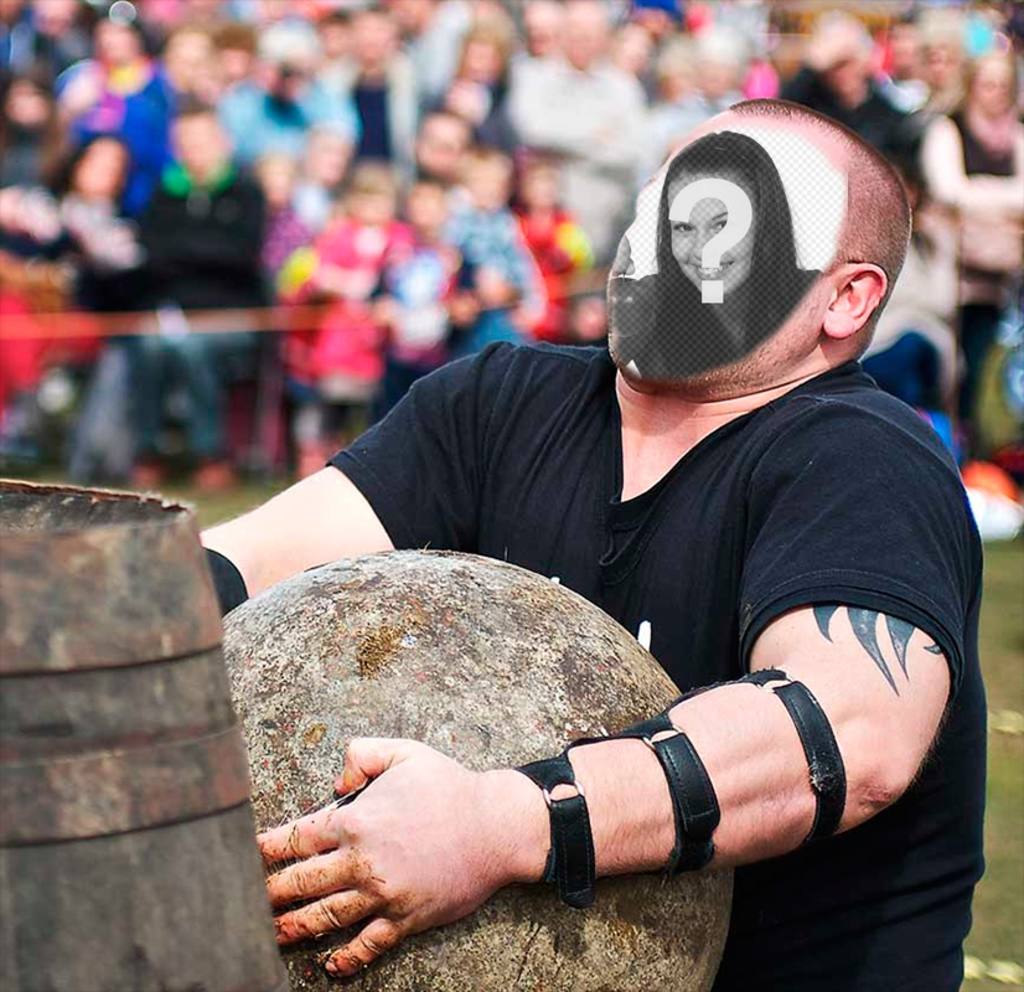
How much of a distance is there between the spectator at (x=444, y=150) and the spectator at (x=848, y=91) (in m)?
2.14

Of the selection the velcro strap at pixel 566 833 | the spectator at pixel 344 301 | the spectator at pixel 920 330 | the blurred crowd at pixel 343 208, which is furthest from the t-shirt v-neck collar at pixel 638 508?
the spectator at pixel 344 301

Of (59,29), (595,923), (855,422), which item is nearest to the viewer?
(595,923)

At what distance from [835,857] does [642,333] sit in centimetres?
91

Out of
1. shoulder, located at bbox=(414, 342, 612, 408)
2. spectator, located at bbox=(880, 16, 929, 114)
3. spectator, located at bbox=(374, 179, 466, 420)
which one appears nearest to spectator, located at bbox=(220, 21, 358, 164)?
spectator, located at bbox=(374, 179, 466, 420)

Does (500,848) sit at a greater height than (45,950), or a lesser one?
lesser

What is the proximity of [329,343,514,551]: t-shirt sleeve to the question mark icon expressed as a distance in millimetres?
455

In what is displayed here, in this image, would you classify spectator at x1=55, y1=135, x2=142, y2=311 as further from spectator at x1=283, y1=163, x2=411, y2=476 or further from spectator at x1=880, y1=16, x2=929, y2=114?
spectator at x1=880, y1=16, x2=929, y2=114

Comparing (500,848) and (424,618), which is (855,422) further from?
(500,848)

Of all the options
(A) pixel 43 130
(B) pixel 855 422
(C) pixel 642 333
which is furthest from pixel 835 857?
(A) pixel 43 130

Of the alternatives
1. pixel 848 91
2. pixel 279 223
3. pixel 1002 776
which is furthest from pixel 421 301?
pixel 1002 776

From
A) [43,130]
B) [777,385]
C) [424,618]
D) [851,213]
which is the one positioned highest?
[851,213]

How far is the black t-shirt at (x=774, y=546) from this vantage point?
9.40 feet

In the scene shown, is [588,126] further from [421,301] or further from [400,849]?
[400,849]

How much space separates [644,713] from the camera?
2.87 metres
